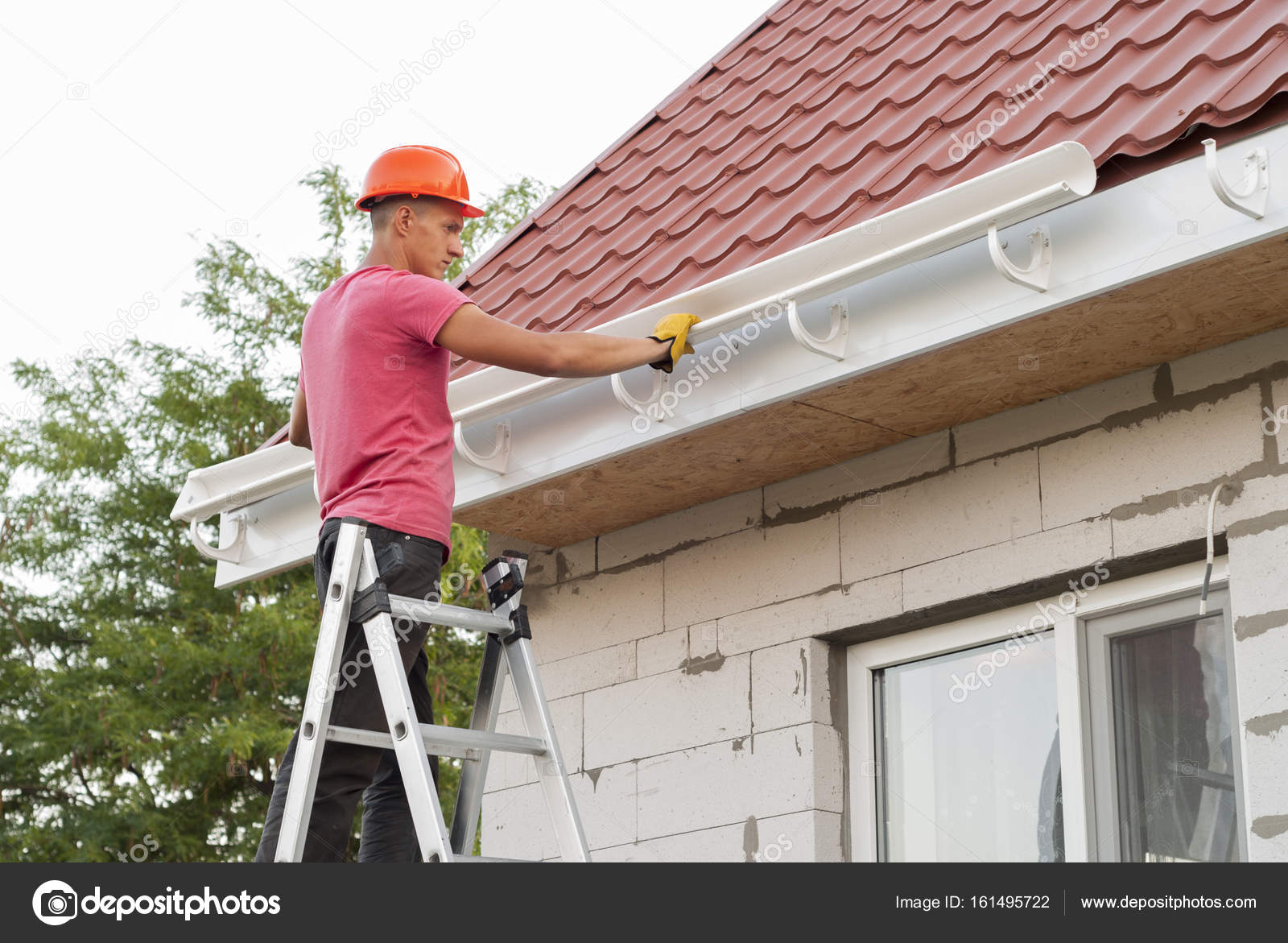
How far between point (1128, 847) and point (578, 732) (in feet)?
6.61

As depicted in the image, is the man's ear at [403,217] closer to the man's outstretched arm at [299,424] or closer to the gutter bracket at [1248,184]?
the man's outstretched arm at [299,424]

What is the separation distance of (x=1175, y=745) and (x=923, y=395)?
119 cm

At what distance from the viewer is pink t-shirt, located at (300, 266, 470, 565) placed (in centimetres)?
363

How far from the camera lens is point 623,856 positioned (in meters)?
5.17

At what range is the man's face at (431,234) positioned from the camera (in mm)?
3949

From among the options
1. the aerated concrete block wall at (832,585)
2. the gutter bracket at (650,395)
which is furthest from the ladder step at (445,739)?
the aerated concrete block wall at (832,585)

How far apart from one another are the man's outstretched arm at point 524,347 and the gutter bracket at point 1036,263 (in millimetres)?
981

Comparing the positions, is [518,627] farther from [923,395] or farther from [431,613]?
[923,395]

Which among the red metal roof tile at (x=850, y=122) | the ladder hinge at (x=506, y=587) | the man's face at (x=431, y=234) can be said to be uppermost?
the red metal roof tile at (x=850, y=122)

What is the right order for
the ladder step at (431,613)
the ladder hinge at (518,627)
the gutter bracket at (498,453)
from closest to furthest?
the ladder step at (431,613) → the ladder hinge at (518,627) → the gutter bracket at (498,453)

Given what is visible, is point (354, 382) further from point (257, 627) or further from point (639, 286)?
point (257, 627)

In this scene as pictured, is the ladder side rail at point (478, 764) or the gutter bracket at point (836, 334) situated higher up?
the gutter bracket at point (836, 334)

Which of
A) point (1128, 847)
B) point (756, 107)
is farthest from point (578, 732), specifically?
point (756, 107)
